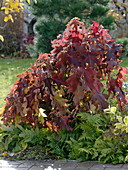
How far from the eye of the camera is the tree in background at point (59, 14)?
37.2ft

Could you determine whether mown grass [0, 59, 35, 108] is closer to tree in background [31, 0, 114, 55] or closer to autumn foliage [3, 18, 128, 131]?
tree in background [31, 0, 114, 55]

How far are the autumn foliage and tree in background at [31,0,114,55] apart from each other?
7.41 m

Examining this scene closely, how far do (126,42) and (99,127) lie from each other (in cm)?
829

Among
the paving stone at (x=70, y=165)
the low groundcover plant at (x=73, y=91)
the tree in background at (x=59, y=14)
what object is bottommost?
the paving stone at (x=70, y=165)

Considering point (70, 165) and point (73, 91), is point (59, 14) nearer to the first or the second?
point (73, 91)

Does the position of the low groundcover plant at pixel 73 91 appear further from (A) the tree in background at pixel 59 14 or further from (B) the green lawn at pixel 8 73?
(A) the tree in background at pixel 59 14

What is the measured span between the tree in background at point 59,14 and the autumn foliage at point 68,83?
741 cm

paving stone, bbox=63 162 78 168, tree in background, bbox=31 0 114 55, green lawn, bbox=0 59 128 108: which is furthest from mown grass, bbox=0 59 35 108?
paving stone, bbox=63 162 78 168

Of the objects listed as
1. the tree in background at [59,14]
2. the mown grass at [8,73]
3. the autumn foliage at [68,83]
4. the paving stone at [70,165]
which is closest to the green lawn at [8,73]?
the mown grass at [8,73]

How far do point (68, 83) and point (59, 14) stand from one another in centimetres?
827

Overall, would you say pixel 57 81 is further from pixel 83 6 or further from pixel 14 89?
pixel 83 6

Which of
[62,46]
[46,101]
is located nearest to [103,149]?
[46,101]

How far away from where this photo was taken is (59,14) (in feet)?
38.1

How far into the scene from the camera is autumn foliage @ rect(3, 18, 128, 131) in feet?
12.3
